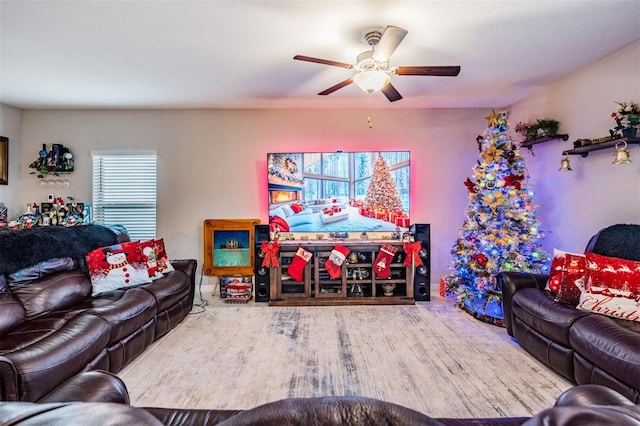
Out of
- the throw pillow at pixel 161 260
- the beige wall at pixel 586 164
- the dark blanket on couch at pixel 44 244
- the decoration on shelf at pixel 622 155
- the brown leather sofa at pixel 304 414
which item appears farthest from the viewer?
the throw pillow at pixel 161 260

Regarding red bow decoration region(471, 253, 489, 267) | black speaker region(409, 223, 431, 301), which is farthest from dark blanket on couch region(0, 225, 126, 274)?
red bow decoration region(471, 253, 489, 267)

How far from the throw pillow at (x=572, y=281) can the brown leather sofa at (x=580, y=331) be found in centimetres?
8

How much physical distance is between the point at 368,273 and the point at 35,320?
3188mm

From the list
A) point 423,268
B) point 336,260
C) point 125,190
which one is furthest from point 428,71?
point 125,190

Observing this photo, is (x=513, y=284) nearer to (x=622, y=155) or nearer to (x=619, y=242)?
(x=619, y=242)

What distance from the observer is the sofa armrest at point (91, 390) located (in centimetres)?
95

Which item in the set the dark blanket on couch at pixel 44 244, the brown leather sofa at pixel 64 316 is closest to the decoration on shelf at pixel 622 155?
the brown leather sofa at pixel 64 316

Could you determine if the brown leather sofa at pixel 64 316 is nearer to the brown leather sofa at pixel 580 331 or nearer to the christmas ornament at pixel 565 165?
the brown leather sofa at pixel 580 331

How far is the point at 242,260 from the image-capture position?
14.4 feet

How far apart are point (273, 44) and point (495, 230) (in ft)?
9.68

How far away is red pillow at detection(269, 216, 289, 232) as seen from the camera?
4254 mm

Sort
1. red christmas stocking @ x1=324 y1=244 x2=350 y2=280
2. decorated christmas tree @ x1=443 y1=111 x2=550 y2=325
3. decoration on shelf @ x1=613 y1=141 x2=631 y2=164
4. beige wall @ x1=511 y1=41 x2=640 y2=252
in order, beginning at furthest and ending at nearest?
red christmas stocking @ x1=324 y1=244 x2=350 y2=280
decorated christmas tree @ x1=443 y1=111 x2=550 y2=325
beige wall @ x1=511 y1=41 x2=640 y2=252
decoration on shelf @ x1=613 y1=141 x2=631 y2=164

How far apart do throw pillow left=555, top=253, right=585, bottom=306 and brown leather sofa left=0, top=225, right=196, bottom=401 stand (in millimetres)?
3315

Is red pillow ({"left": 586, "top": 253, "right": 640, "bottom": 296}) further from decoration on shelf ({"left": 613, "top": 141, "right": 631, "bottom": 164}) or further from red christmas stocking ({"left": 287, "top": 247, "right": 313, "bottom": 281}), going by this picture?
red christmas stocking ({"left": 287, "top": 247, "right": 313, "bottom": 281})
